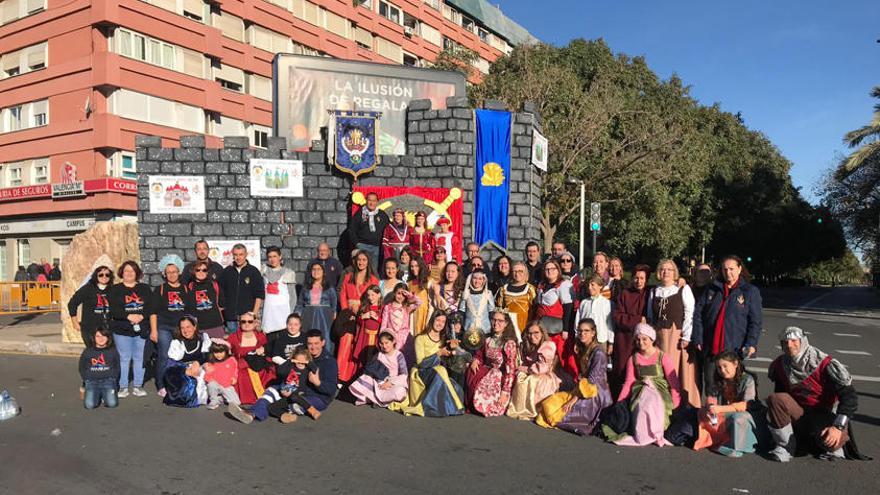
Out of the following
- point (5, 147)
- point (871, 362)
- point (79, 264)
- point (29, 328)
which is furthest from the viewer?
point (5, 147)

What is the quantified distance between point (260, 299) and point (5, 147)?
29.0 metres

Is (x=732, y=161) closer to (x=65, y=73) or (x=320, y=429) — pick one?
(x=65, y=73)

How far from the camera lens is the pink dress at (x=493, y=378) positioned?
7.52 meters

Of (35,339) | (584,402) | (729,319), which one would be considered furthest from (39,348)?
(729,319)

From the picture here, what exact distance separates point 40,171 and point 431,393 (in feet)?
98.0

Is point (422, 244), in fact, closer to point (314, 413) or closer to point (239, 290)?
point (239, 290)

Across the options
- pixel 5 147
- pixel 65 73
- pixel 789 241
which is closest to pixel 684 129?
pixel 789 241

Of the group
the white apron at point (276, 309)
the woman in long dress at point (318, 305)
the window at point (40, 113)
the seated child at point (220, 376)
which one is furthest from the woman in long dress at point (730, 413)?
the window at point (40, 113)

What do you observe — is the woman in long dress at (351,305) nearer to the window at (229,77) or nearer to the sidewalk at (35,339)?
the sidewalk at (35,339)

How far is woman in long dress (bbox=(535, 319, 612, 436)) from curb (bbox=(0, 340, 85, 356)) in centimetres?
869

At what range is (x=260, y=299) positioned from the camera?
9703 millimetres

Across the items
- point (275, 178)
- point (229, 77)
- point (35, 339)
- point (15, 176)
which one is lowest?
point (35, 339)

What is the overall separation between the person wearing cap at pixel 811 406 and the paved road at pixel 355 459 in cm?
16

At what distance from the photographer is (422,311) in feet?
28.9
